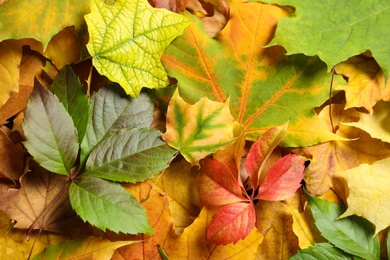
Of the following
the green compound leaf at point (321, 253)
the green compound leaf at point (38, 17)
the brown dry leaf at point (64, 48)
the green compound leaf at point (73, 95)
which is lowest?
the green compound leaf at point (321, 253)

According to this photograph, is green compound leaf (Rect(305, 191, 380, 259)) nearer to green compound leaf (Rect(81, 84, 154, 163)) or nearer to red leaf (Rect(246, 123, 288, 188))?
red leaf (Rect(246, 123, 288, 188))

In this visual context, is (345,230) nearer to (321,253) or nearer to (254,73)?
(321,253)

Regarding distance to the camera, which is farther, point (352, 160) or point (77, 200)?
point (352, 160)

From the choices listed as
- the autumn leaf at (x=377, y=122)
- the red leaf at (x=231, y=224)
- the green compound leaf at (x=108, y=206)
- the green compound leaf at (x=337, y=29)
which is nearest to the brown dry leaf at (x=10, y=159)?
the green compound leaf at (x=108, y=206)

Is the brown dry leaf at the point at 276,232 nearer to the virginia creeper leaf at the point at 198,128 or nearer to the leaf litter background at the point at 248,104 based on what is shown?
the leaf litter background at the point at 248,104

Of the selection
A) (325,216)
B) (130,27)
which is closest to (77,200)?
(130,27)

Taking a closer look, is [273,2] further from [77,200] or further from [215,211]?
[77,200]

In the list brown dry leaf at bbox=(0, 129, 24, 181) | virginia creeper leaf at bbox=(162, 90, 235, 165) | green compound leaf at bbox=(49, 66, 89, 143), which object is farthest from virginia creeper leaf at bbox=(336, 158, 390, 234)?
brown dry leaf at bbox=(0, 129, 24, 181)

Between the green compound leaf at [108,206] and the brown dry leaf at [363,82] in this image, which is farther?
the brown dry leaf at [363,82]
